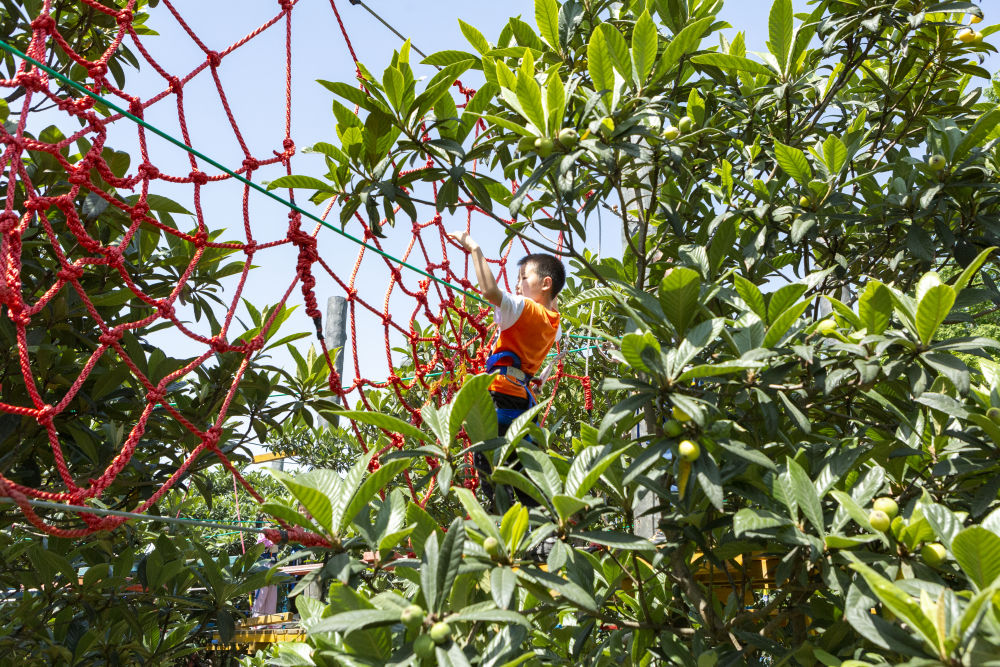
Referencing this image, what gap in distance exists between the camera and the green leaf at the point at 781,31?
6.20ft

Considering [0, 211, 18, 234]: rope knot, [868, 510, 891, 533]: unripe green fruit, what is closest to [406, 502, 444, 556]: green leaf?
[868, 510, 891, 533]: unripe green fruit

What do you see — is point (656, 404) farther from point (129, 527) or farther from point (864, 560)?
point (129, 527)

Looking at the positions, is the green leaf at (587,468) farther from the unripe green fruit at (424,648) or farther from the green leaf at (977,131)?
the green leaf at (977,131)

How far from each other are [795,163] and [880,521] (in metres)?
0.97

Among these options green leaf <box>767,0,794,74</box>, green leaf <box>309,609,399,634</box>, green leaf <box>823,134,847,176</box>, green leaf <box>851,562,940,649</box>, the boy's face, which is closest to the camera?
green leaf <box>851,562,940,649</box>

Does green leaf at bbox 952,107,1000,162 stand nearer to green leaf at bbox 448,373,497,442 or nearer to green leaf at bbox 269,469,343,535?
green leaf at bbox 448,373,497,442

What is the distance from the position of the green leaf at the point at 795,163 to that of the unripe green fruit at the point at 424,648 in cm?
139

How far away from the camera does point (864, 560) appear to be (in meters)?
1.16

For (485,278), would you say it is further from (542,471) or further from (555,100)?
(542,471)

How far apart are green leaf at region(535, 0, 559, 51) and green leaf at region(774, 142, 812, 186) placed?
2.28ft

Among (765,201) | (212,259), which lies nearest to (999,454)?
(765,201)

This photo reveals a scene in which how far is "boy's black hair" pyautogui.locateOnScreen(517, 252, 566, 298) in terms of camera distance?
3.22 m

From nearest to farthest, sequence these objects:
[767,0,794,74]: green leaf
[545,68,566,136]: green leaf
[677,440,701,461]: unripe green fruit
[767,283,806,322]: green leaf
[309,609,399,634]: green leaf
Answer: [309,609,399,634]: green leaf, [677,440,701,461]: unripe green fruit, [767,283,806,322]: green leaf, [545,68,566,136]: green leaf, [767,0,794,74]: green leaf

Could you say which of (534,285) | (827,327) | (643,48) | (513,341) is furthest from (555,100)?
(534,285)
